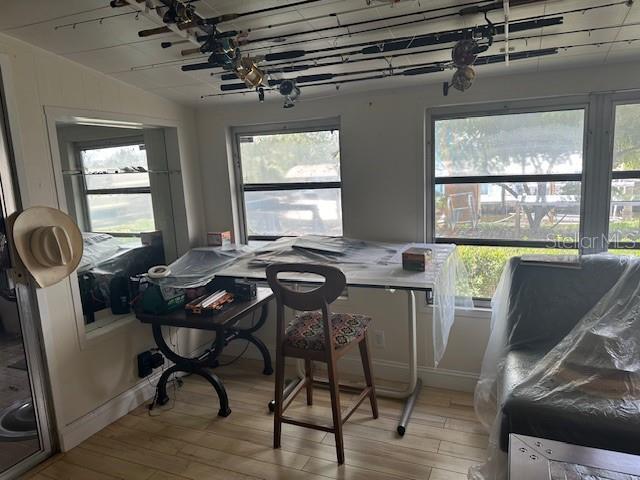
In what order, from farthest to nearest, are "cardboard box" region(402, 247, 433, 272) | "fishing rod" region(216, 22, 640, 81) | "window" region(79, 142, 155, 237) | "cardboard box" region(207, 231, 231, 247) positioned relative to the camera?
"cardboard box" region(207, 231, 231, 247) < "window" region(79, 142, 155, 237) < "cardboard box" region(402, 247, 433, 272) < "fishing rod" region(216, 22, 640, 81)

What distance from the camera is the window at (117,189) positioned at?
288 cm

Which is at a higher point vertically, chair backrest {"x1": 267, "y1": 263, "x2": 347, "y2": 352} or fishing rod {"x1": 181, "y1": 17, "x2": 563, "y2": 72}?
fishing rod {"x1": 181, "y1": 17, "x2": 563, "y2": 72}

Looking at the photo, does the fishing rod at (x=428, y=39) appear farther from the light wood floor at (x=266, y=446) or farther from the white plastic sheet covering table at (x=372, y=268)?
the light wood floor at (x=266, y=446)

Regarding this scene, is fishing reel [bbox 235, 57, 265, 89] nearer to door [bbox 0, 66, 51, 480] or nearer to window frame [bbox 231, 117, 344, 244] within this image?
window frame [bbox 231, 117, 344, 244]

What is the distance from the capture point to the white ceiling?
1837 mm

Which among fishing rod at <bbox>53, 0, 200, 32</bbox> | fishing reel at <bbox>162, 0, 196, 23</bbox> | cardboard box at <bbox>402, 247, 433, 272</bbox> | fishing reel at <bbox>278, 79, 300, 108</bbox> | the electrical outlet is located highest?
fishing rod at <bbox>53, 0, 200, 32</bbox>

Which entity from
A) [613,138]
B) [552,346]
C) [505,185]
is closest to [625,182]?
[613,138]

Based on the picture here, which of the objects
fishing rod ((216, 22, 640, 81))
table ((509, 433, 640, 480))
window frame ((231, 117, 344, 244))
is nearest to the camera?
table ((509, 433, 640, 480))

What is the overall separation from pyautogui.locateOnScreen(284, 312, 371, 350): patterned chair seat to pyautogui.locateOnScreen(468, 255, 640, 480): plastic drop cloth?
70cm

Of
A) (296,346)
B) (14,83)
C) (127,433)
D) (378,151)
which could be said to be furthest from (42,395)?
(378,151)

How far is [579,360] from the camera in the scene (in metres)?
1.94

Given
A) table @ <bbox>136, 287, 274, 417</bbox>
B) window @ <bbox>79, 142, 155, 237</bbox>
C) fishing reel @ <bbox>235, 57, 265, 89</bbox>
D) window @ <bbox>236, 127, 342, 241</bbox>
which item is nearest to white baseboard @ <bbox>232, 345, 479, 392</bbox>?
table @ <bbox>136, 287, 274, 417</bbox>

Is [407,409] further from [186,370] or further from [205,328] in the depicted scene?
[186,370]

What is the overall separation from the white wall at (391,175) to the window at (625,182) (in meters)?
0.60
